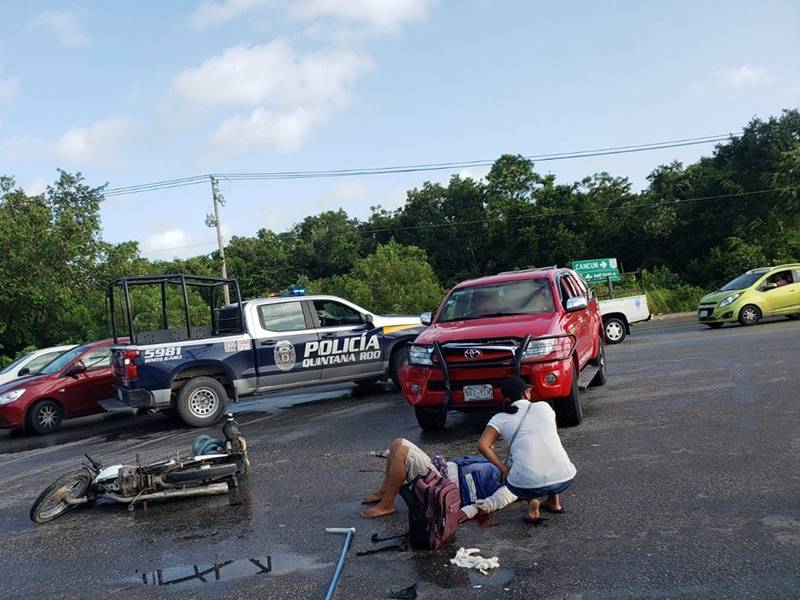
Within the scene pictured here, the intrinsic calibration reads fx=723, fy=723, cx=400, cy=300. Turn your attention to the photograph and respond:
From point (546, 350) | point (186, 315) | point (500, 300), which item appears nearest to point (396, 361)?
point (186, 315)

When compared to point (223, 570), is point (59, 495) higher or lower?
higher

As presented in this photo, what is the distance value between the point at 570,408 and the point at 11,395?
31.7 ft

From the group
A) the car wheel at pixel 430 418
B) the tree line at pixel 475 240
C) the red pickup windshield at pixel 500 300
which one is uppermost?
the tree line at pixel 475 240

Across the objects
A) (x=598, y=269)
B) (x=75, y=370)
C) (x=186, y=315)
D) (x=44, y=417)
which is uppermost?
(x=598, y=269)

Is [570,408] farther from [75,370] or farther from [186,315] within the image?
[75,370]

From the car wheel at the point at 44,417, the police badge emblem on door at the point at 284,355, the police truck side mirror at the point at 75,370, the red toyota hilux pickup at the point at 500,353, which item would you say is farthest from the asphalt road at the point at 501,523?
the police truck side mirror at the point at 75,370

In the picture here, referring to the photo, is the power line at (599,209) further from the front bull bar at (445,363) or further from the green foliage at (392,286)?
the front bull bar at (445,363)

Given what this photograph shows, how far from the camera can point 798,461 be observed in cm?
604

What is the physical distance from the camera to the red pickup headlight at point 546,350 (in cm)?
762

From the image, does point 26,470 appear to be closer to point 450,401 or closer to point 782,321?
point 450,401

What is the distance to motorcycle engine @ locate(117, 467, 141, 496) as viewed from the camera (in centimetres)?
647

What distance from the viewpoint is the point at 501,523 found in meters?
5.20

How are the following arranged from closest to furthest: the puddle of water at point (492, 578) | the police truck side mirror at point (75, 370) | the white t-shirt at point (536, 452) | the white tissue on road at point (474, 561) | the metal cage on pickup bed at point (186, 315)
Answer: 1. the puddle of water at point (492, 578)
2. the white tissue on road at point (474, 561)
3. the white t-shirt at point (536, 452)
4. the metal cage on pickup bed at point (186, 315)
5. the police truck side mirror at point (75, 370)

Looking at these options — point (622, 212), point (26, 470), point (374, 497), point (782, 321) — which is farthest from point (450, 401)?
point (622, 212)
